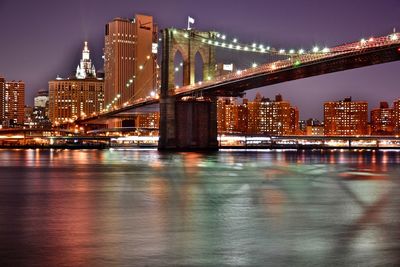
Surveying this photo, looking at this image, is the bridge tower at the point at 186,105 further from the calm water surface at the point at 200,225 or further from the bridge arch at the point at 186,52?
the calm water surface at the point at 200,225

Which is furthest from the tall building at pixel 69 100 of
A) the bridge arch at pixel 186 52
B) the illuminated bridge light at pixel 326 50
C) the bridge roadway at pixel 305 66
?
the illuminated bridge light at pixel 326 50

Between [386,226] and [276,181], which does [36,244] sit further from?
[276,181]

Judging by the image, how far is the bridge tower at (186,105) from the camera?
66062 millimetres

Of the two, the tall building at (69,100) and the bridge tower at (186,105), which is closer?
the bridge tower at (186,105)

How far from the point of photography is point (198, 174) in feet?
103

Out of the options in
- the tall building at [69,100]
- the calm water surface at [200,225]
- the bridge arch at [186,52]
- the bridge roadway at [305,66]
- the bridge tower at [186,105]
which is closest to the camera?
the calm water surface at [200,225]

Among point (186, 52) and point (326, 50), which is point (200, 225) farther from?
point (186, 52)

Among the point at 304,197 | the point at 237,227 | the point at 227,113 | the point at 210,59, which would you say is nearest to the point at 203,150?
the point at 210,59

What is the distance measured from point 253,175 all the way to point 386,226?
17737 millimetres

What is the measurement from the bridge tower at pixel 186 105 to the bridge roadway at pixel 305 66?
1366mm

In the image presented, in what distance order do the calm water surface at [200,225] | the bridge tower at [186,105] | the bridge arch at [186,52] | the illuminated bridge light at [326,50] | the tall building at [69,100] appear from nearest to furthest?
the calm water surface at [200,225] < the illuminated bridge light at [326,50] < the bridge tower at [186,105] < the bridge arch at [186,52] < the tall building at [69,100]

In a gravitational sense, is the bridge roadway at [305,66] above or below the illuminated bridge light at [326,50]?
below

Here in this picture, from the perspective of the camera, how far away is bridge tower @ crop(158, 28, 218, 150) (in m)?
66.1

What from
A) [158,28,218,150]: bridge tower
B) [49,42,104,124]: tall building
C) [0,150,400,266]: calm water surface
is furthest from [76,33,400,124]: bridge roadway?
[49,42,104,124]: tall building
